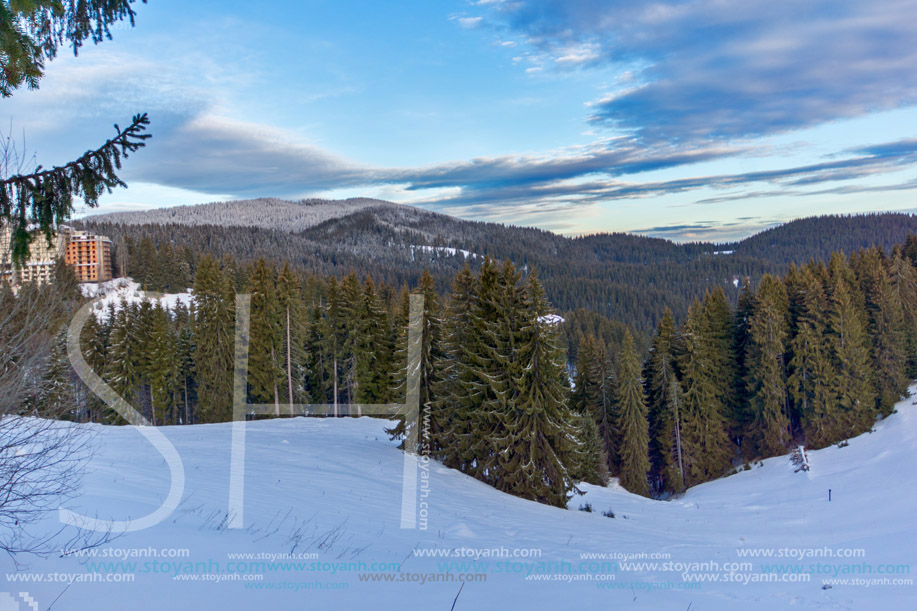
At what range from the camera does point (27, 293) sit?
5.98 metres

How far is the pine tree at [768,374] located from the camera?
35.3 metres

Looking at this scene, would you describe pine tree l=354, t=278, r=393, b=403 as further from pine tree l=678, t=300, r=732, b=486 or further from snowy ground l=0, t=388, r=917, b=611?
pine tree l=678, t=300, r=732, b=486

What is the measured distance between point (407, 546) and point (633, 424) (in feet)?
92.3

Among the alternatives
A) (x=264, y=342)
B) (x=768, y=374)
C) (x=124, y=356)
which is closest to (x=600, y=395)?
(x=768, y=374)

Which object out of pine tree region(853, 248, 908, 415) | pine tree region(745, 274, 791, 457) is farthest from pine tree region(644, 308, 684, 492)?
pine tree region(853, 248, 908, 415)

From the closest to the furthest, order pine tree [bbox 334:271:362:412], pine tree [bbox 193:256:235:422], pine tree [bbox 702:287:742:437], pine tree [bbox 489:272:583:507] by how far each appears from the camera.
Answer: pine tree [bbox 489:272:583:507] < pine tree [bbox 193:256:235:422] < pine tree [bbox 334:271:362:412] < pine tree [bbox 702:287:742:437]

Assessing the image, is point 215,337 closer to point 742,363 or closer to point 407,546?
point 407,546

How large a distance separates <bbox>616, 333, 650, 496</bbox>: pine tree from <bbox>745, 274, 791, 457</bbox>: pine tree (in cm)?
898

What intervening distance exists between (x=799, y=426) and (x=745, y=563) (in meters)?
32.6

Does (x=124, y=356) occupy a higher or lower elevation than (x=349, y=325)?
lower

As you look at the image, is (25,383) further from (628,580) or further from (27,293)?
(628,580)

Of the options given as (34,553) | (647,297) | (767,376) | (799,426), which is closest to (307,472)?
(34,553)

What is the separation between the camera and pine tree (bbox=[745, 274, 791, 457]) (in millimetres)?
35312

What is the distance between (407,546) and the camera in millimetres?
9234
